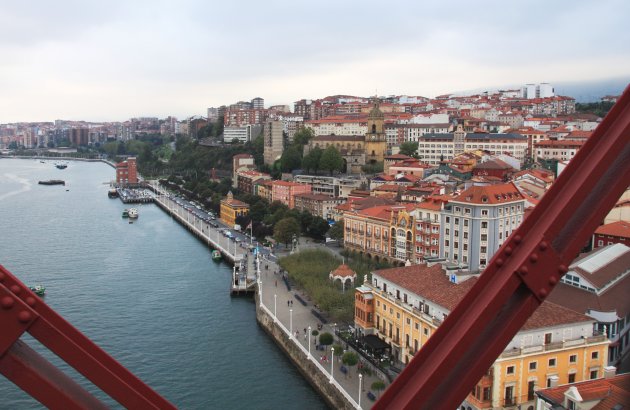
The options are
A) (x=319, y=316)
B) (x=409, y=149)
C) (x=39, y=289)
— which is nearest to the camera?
(x=319, y=316)

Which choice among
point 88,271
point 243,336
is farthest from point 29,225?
point 243,336

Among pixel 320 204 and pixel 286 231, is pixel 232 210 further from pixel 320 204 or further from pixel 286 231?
pixel 286 231

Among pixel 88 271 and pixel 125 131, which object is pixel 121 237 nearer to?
pixel 88 271

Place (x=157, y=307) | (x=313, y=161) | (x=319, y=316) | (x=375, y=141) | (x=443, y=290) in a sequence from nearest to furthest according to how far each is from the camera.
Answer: (x=443, y=290) < (x=319, y=316) < (x=157, y=307) < (x=313, y=161) < (x=375, y=141)

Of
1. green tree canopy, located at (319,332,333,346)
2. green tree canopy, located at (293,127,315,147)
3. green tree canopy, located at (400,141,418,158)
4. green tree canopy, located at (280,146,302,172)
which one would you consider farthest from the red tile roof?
green tree canopy, located at (293,127,315,147)

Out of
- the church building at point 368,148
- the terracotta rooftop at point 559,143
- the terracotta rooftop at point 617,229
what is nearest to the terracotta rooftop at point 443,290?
the terracotta rooftop at point 617,229

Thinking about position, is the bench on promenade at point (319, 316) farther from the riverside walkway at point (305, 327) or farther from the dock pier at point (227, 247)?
the dock pier at point (227, 247)

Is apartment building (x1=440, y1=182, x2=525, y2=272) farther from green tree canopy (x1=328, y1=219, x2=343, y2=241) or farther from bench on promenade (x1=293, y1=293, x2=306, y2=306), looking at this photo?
green tree canopy (x1=328, y1=219, x2=343, y2=241)

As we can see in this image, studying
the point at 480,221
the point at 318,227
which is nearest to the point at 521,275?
the point at 480,221
